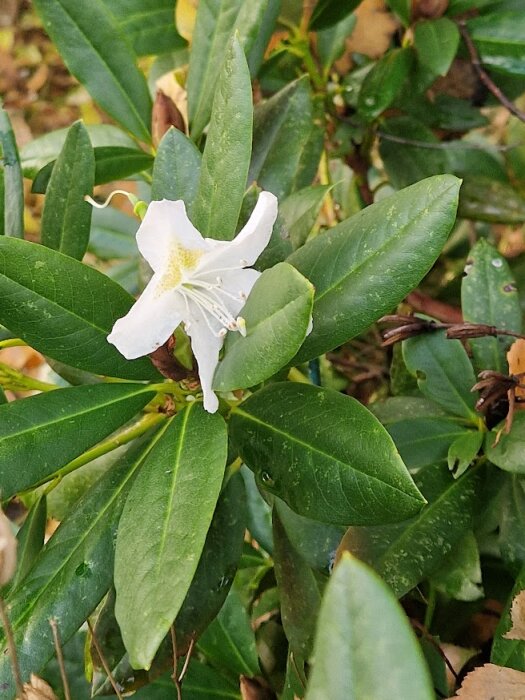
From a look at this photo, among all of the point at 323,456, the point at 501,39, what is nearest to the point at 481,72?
the point at 501,39

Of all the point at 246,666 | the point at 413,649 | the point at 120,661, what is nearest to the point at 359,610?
the point at 413,649

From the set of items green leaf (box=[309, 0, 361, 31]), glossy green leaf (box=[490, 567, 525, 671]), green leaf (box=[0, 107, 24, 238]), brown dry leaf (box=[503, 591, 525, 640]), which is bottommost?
glossy green leaf (box=[490, 567, 525, 671])

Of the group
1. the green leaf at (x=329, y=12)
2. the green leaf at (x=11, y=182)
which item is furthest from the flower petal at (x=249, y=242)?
the green leaf at (x=329, y=12)

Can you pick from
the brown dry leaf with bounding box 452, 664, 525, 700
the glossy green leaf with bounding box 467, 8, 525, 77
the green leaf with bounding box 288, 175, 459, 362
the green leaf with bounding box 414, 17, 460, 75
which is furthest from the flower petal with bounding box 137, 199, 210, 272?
the glossy green leaf with bounding box 467, 8, 525, 77

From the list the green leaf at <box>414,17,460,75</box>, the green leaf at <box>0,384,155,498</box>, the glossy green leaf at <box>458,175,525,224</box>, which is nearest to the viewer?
the green leaf at <box>0,384,155,498</box>

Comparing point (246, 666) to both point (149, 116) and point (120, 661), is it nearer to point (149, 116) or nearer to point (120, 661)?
point (120, 661)

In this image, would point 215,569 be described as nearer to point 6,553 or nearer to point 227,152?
point 6,553

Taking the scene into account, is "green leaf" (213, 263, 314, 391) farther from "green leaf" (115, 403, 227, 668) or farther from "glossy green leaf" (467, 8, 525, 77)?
"glossy green leaf" (467, 8, 525, 77)
